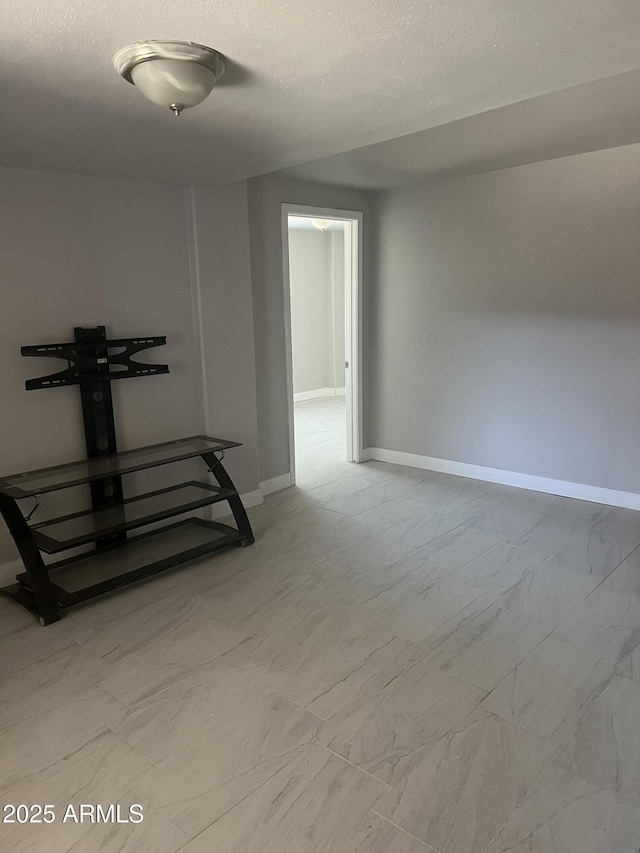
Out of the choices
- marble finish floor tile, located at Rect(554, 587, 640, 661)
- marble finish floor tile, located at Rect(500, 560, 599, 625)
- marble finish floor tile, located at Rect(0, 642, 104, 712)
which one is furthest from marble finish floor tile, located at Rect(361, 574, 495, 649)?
marble finish floor tile, located at Rect(0, 642, 104, 712)

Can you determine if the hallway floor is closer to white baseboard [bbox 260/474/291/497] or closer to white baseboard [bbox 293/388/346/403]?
white baseboard [bbox 260/474/291/497]

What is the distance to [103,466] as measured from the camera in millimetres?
3301

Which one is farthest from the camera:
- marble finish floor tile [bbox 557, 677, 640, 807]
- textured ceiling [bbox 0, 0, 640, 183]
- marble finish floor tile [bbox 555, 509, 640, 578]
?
marble finish floor tile [bbox 555, 509, 640, 578]

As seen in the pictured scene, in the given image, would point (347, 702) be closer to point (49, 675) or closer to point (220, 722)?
point (220, 722)

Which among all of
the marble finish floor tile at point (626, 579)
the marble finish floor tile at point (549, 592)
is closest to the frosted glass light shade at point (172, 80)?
the marble finish floor tile at point (549, 592)

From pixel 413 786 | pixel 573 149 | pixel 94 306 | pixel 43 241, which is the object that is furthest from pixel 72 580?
pixel 573 149

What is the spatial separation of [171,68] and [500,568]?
9.37 ft

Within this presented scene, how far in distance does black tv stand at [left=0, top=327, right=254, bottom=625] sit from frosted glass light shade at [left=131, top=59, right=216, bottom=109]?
1.77 meters

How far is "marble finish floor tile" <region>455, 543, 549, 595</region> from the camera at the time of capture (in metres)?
3.21

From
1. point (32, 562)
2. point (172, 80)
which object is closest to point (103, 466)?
point (32, 562)

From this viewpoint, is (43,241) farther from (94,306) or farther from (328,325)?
(328,325)

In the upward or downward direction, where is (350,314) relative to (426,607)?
upward

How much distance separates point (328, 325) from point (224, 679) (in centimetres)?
688

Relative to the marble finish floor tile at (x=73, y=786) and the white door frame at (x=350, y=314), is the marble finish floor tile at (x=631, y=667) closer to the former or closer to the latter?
the marble finish floor tile at (x=73, y=786)
